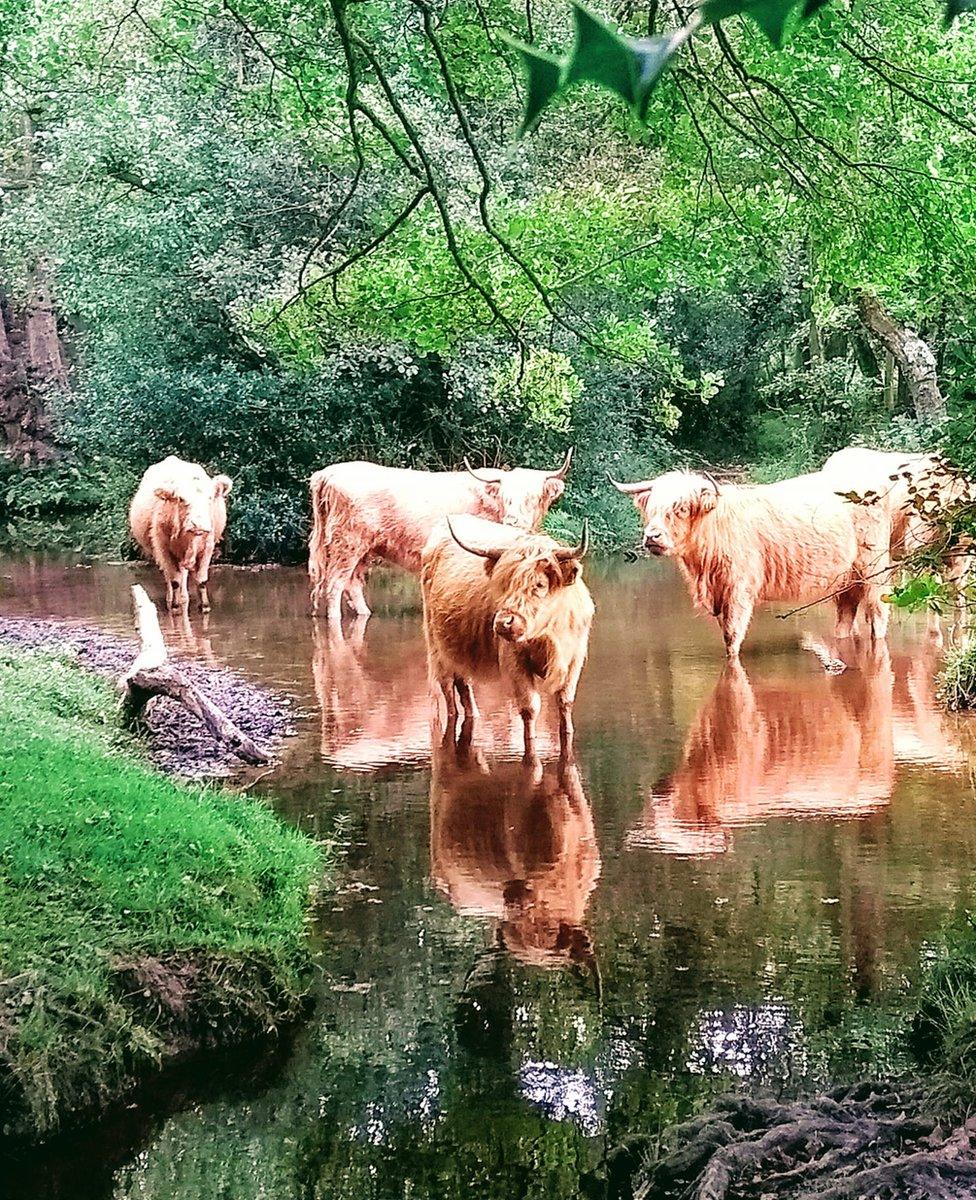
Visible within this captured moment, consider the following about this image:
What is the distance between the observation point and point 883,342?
57.2ft

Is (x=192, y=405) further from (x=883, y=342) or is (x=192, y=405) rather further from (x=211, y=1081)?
(x=211, y=1081)

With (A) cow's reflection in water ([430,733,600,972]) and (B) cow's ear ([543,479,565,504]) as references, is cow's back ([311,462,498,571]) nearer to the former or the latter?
(B) cow's ear ([543,479,565,504])

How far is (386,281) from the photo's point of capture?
10.5 metres

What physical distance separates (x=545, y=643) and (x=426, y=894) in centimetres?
182

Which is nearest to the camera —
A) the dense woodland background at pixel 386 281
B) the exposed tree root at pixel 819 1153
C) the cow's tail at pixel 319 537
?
the exposed tree root at pixel 819 1153

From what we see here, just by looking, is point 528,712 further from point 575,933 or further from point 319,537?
point 319,537

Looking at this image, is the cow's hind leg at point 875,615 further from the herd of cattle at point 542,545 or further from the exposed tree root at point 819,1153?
the exposed tree root at point 819,1153

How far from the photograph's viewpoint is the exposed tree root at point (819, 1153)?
9.48 ft

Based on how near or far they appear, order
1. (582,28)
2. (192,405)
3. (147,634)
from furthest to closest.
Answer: (192,405)
(147,634)
(582,28)

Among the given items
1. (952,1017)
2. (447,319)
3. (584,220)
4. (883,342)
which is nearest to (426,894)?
(952,1017)

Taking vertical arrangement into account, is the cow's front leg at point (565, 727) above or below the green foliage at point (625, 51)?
below

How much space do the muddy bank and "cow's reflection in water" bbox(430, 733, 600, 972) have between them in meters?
1.10

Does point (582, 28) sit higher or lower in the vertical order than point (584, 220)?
lower

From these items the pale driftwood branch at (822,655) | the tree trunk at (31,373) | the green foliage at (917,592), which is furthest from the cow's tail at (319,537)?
the tree trunk at (31,373)
